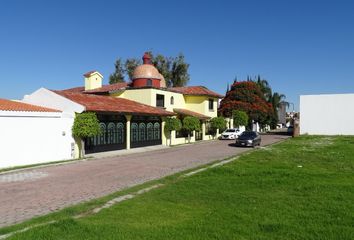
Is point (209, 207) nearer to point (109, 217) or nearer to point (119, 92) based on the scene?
point (109, 217)

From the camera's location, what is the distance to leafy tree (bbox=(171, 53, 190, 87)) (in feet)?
228

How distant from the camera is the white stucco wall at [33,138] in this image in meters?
18.8

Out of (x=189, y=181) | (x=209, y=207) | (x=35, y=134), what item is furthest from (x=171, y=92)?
(x=209, y=207)

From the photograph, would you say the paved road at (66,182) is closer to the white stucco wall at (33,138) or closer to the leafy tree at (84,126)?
the white stucco wall at (33,138)

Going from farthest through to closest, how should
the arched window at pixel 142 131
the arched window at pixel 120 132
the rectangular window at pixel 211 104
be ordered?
the rectangular window at pixel 211 104 → the arched window at pixel 142 131 → the arched window at pixel 120 132

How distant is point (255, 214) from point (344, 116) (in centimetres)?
4960

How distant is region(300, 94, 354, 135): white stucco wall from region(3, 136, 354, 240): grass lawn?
43.1 metres

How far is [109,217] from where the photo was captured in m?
8.55

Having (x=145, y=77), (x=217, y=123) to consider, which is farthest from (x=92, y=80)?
(x=217, y=123)

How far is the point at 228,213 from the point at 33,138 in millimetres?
14945

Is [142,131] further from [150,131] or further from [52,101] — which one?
[52,101]

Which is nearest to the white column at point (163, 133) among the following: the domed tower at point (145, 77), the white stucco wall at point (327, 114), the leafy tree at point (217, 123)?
the domed tower at point (145, 77)

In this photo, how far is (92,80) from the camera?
151ft

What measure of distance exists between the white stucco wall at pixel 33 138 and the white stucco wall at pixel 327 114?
41258 mm
